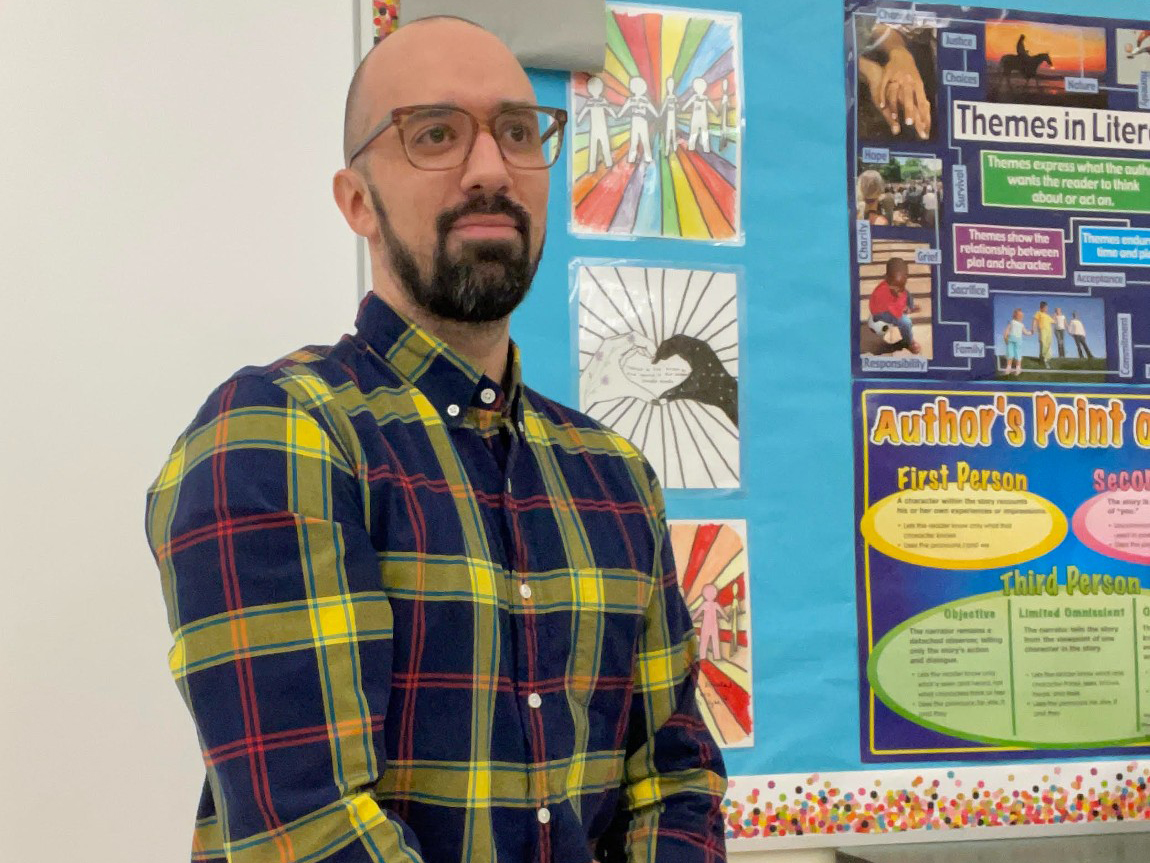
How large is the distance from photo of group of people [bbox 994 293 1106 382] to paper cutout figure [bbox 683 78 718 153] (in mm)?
460

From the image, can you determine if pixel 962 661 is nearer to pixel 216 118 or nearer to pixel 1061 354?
pixel 1061 354

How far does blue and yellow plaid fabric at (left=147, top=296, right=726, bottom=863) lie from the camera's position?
0.76 meters

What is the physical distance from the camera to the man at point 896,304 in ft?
5.09

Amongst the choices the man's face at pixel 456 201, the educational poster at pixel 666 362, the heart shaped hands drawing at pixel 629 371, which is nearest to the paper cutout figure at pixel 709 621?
the educational poster at pixel 666 362

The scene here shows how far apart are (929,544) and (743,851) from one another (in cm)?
46

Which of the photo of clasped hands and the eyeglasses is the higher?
the photo of clasped hands

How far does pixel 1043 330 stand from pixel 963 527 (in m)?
0.30

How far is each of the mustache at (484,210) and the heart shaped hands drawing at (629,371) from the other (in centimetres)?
49

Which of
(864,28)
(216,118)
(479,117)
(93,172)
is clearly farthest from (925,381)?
(93,172)

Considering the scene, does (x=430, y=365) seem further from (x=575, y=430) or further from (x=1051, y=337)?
(x=1051, y=337)

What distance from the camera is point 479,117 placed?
0.99 m

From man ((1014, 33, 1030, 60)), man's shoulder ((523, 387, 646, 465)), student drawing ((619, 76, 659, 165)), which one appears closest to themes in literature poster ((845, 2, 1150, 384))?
man ((1014, 33, 1030, 60))

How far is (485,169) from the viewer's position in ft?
3.15

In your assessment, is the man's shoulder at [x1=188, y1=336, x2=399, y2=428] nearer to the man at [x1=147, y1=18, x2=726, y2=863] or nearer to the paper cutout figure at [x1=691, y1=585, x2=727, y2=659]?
the man at [x1=147, y1=18, x2=726, y2=863]
